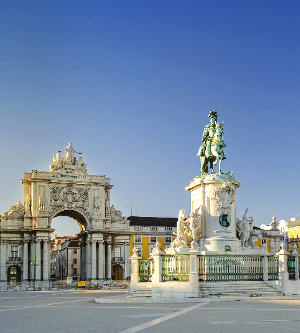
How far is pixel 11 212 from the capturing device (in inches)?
2507

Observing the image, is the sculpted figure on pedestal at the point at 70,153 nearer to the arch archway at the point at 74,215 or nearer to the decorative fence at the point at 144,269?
the arch archway at the point at 74,215

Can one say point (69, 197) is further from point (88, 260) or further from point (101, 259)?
point (101, 259)

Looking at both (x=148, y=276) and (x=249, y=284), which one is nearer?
(x=249, y=284)

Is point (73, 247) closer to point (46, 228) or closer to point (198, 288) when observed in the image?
point (46, 228)

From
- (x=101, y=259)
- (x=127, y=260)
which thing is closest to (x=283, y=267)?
(x=101, y=259)

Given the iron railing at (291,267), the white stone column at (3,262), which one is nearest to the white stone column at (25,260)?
the white stone column at (3,262)

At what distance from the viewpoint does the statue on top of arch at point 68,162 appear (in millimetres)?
66312

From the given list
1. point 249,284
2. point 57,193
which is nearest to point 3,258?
point 57,193

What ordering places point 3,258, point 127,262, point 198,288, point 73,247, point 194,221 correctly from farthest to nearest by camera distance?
1. point 73,247
2. point 127,262
3. point 3,258
4. point 194,221
5. point 198,288

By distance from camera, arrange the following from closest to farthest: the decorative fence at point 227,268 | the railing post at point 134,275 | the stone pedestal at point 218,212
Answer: the decorative fence at point 227,268
the railing post at point 134,275
the stone pedestal at point 218,212

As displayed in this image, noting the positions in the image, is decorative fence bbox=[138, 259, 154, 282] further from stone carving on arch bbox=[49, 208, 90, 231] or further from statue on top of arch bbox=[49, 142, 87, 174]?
statue on top of arch bbox=[49, 142, 87, 174]

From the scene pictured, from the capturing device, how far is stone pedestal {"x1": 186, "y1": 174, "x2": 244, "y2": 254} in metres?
24.0

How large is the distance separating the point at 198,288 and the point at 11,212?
46892 mm

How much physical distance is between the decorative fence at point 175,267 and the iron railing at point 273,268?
4.14 metres
